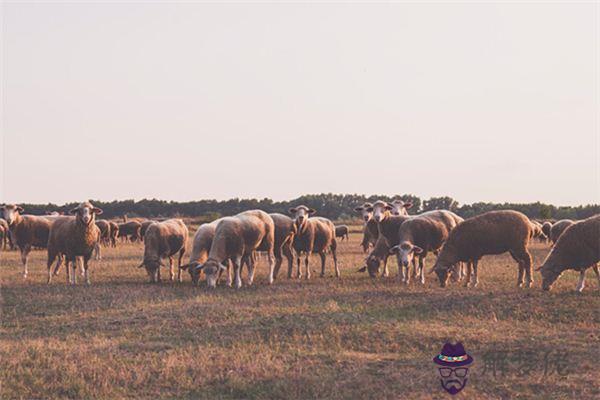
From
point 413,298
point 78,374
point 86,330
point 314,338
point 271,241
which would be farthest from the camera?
point 271,241

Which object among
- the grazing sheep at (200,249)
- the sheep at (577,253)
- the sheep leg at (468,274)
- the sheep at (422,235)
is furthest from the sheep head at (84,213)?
the sheep at (577,253)

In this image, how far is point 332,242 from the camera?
1012 inches

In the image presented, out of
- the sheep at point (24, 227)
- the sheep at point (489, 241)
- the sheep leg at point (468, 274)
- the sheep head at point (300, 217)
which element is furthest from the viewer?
the sheep at point (24, 227)

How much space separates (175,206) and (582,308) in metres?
95.0

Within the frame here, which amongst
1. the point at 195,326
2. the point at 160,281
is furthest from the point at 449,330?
the point at 160,281

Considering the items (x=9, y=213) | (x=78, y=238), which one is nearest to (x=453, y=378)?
(x=78, y=238)

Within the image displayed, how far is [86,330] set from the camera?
12758 millimetres

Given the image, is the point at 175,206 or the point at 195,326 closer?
the point at 195,326

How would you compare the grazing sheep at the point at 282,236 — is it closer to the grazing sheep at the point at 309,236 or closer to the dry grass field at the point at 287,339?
the grazing sheep at the point at 309,236

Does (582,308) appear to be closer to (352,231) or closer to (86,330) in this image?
(86,330)

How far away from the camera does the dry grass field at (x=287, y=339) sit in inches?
345

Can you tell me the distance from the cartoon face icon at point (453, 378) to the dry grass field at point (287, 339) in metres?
0.13

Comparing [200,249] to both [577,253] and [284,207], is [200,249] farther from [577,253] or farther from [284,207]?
[284,207]

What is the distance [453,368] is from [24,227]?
22276mm
